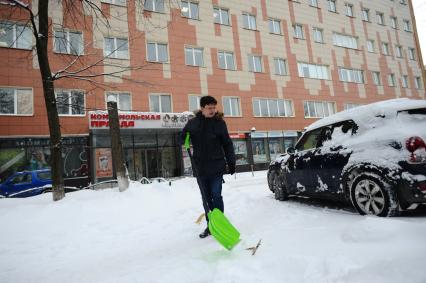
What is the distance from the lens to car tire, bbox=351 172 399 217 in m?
4.02

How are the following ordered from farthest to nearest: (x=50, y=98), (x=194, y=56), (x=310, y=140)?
(x=194, y=56) → (x=50, y=98) → (x=310, y=140)

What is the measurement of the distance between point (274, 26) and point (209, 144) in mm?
23501

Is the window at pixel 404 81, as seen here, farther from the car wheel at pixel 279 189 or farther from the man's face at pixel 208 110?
the man's face at pixel 208 110

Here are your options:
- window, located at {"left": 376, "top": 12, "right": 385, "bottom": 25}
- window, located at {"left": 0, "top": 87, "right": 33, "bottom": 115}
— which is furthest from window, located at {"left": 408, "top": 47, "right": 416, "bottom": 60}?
window, located at {"left": 0, "top": 87, "right": 33, "bottom": 115}

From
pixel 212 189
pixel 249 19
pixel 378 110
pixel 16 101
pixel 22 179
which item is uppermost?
pixel 249 19

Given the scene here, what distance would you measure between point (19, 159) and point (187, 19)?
1376 cm

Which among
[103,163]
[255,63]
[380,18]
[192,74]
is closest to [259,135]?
[255,63]

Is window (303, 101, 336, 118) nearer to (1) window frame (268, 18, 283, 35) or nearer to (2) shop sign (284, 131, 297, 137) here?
(2) shop sign (284, 131, 297, 137)

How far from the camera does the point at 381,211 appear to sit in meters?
4.14

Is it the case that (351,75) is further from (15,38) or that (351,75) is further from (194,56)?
(15,38)

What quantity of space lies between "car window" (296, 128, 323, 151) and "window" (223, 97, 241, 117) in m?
15.7

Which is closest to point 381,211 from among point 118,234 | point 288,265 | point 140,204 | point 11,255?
point 288,265

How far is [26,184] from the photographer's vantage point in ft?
44.5

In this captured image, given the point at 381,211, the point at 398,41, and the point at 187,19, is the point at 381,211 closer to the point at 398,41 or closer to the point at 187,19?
the point at 187,19
